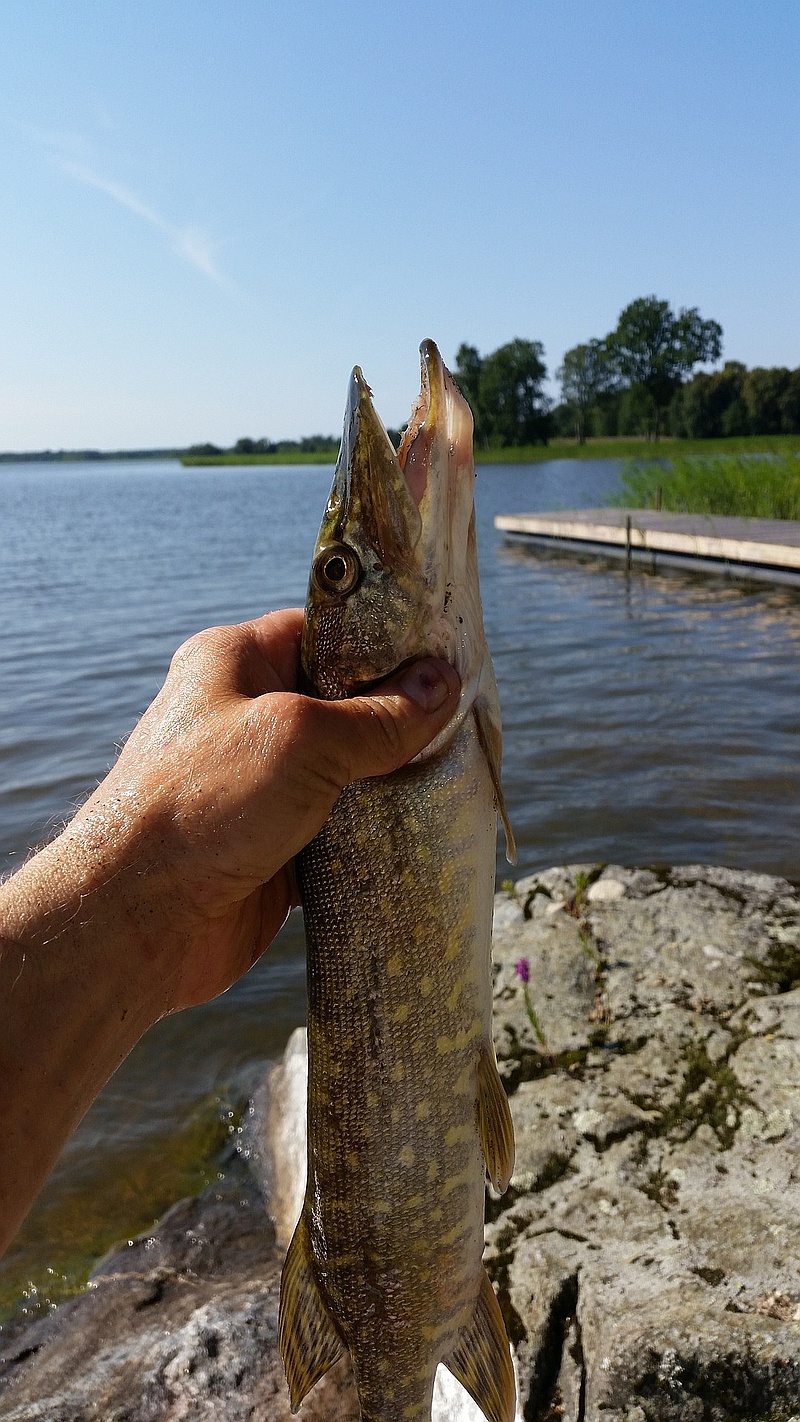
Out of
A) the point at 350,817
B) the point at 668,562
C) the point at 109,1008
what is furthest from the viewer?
the point at 668,562

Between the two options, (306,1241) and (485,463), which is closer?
(306,1241)

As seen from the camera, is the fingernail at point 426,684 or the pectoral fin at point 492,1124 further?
the pectoral fin at point 492,1124

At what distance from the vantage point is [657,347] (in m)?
114

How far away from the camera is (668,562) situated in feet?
76.0

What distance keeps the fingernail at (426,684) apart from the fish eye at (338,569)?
276 millimetres

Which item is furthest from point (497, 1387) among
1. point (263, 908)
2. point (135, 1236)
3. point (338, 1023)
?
point (135, 1236)

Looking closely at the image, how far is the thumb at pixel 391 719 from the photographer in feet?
7.37

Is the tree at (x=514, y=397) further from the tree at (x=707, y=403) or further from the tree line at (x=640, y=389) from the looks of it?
the tree at (x=707, y=403)

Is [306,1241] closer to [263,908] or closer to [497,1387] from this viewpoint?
[497,1387]

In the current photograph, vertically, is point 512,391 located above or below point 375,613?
above

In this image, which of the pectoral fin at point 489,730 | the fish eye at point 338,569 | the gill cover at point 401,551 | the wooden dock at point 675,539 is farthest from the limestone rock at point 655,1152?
the wooden dock at point 675,539

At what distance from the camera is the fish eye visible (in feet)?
8.13

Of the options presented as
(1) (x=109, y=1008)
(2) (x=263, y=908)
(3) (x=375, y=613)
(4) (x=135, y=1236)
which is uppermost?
A: (3) (x=375, y=613)

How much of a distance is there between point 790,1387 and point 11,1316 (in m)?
3.21
